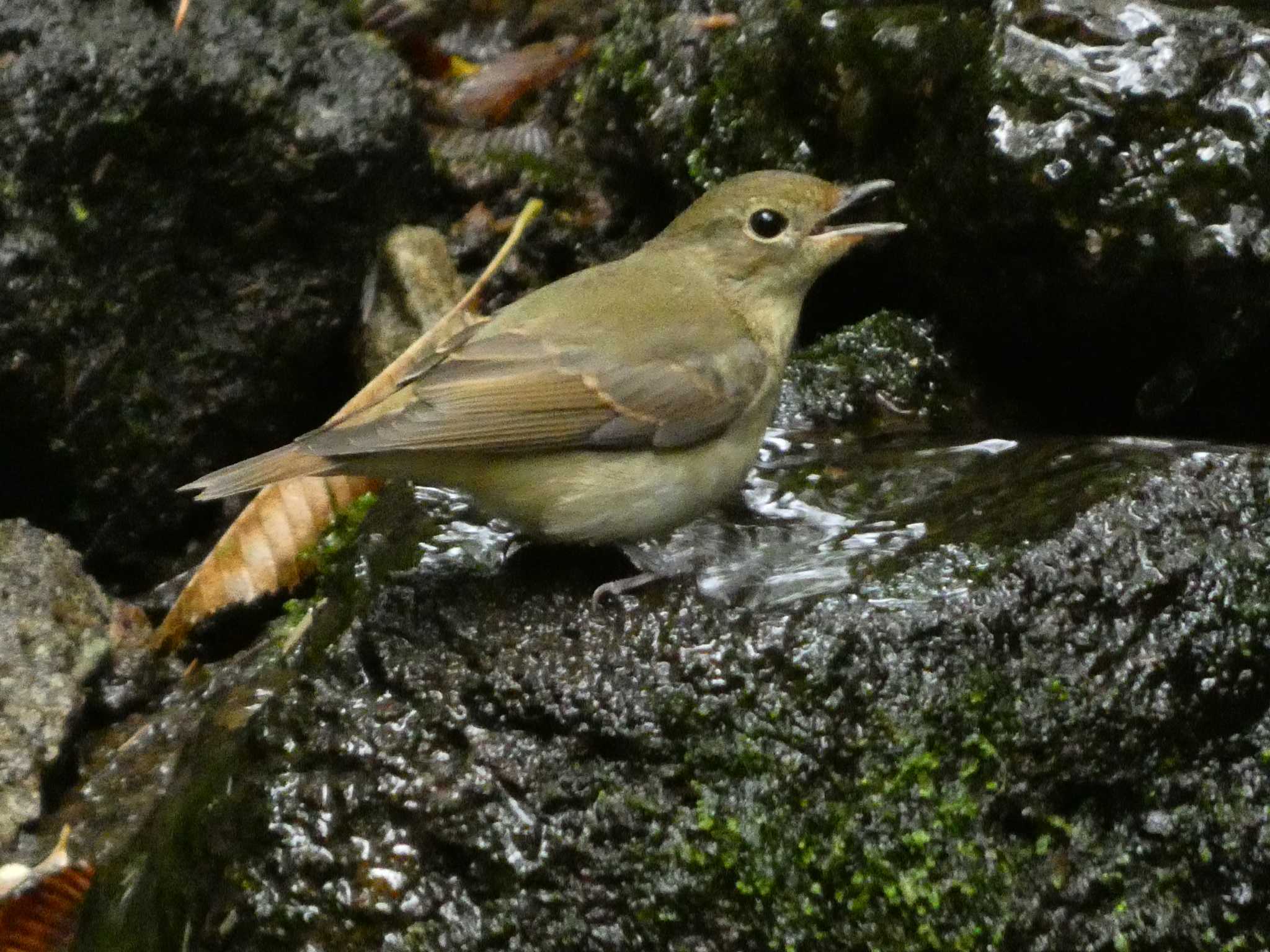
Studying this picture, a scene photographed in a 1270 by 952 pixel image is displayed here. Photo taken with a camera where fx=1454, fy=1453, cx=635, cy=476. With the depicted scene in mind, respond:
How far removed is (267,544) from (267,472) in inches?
63.2

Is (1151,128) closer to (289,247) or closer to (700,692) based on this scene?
(700,692)

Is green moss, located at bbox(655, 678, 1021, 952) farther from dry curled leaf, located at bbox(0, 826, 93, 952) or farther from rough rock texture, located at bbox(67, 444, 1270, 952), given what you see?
dry curled leaf, located at bbox(0, 826, 93, 952)

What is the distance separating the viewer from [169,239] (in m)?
5.21

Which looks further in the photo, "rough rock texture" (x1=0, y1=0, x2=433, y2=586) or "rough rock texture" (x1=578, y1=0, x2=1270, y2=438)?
"rough rock texture" (x1=0, y1=0, x2=433, y2=586)

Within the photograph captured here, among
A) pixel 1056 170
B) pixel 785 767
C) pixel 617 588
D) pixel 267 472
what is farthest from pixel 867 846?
pixel 1056 170

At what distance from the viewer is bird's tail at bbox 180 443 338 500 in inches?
136

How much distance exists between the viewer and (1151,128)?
438 centimetres

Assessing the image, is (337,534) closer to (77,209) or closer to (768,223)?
(77,209)

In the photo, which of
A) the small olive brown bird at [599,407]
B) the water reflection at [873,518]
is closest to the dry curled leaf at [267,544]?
the water reflection at [873,518]

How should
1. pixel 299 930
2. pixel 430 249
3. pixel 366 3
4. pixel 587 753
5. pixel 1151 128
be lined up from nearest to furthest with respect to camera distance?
pixel 299 930, pixel 587 753, pixel 1151 128, pixel 430 249, pixel 366 3

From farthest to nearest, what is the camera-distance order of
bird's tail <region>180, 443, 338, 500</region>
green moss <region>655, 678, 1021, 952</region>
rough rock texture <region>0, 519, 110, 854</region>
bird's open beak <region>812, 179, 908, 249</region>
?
1. bird's open beak <region>812, 179, 908, 249</region>
2. rough rock texture <region>0, 519, 110, 854</region>
3. bird's tail <region>180, 443, 338, 500</region>
4. green moss <region>655, 678, 1021, 952</region>

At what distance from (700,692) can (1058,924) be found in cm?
90

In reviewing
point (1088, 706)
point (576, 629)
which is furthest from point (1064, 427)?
point (576, 629)

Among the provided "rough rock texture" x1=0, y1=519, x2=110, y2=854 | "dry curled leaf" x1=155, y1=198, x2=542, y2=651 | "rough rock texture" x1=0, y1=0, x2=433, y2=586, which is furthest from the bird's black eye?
"rough rock texture" x1=0, y1=519, x2=110, y2=854
